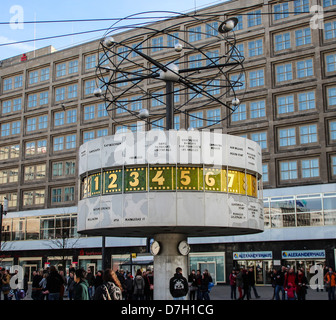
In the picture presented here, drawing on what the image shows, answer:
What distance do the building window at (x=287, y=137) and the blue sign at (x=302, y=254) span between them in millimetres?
9743

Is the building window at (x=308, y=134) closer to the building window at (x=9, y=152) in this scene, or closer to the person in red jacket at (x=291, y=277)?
the person in red jacket at (x=291, y=277)

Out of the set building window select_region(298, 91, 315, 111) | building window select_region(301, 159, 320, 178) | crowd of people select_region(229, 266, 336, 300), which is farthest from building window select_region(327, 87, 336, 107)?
crowd of people select_region(229, 266, 336, 300)

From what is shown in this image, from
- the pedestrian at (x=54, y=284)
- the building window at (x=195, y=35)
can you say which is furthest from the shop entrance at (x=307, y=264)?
the pedestrian at (x=54, y=284)

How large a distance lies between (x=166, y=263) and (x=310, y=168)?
27122 mm

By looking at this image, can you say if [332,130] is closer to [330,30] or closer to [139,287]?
[330,30]

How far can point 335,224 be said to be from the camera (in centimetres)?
4050

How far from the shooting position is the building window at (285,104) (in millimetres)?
44944

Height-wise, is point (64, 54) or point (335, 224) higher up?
point (64, 54)

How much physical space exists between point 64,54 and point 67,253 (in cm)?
2502

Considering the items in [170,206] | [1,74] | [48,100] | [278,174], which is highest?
[1,74]

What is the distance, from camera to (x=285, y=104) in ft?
149

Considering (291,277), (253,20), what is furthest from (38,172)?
(291,277)
